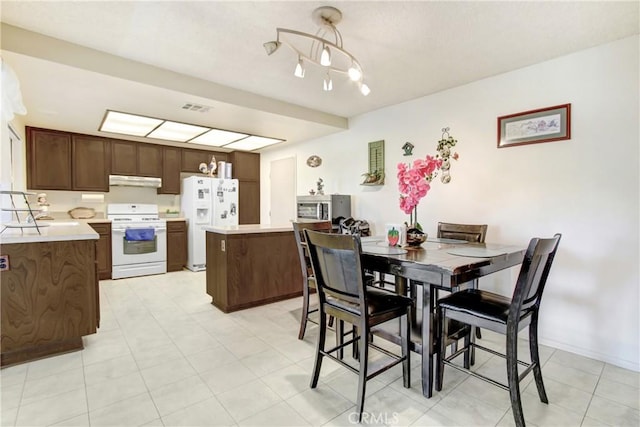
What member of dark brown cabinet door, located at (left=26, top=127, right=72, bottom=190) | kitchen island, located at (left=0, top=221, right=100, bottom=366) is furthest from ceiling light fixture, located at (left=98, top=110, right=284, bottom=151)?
kitchen island, located at (left=0, top=221, right=100, bottom=366)

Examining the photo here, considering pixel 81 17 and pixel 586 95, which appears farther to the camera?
pixel 586 95

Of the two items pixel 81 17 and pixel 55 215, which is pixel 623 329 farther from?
pixel 55 215

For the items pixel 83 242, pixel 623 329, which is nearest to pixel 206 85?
pixel 83 242

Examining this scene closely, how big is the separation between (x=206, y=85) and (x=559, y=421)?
12.2 feet

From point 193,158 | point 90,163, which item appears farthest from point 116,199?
point 193,158

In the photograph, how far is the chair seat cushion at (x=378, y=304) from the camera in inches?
69.6

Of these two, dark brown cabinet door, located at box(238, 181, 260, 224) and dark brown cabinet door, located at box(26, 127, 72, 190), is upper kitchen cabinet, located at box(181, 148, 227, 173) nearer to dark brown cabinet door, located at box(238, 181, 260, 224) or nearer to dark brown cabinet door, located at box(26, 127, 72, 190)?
dark brown cabinet door, located at box(238, 181, 260, 224)

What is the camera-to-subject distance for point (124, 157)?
509 cm

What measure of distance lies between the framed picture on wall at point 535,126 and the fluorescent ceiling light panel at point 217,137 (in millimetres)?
3463

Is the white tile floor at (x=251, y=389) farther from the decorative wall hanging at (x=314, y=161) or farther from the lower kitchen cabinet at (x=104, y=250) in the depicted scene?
the decorative wall hanging at (x=314, y=161)

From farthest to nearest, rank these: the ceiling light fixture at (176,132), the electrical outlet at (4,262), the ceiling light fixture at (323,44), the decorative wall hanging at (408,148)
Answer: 1. the ceiling light fixture at (176,132)
2. the decorative wall hanging at (408,148)
3. the electrical outlet at (4,262)
4. the ceiling light fixture at (323,44)

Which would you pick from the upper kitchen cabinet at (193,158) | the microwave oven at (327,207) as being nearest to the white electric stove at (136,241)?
the upper kitchen cabinet at (193,158)

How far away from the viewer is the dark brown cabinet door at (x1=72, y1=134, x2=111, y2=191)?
15.4ft

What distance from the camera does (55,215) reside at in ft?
15.9
